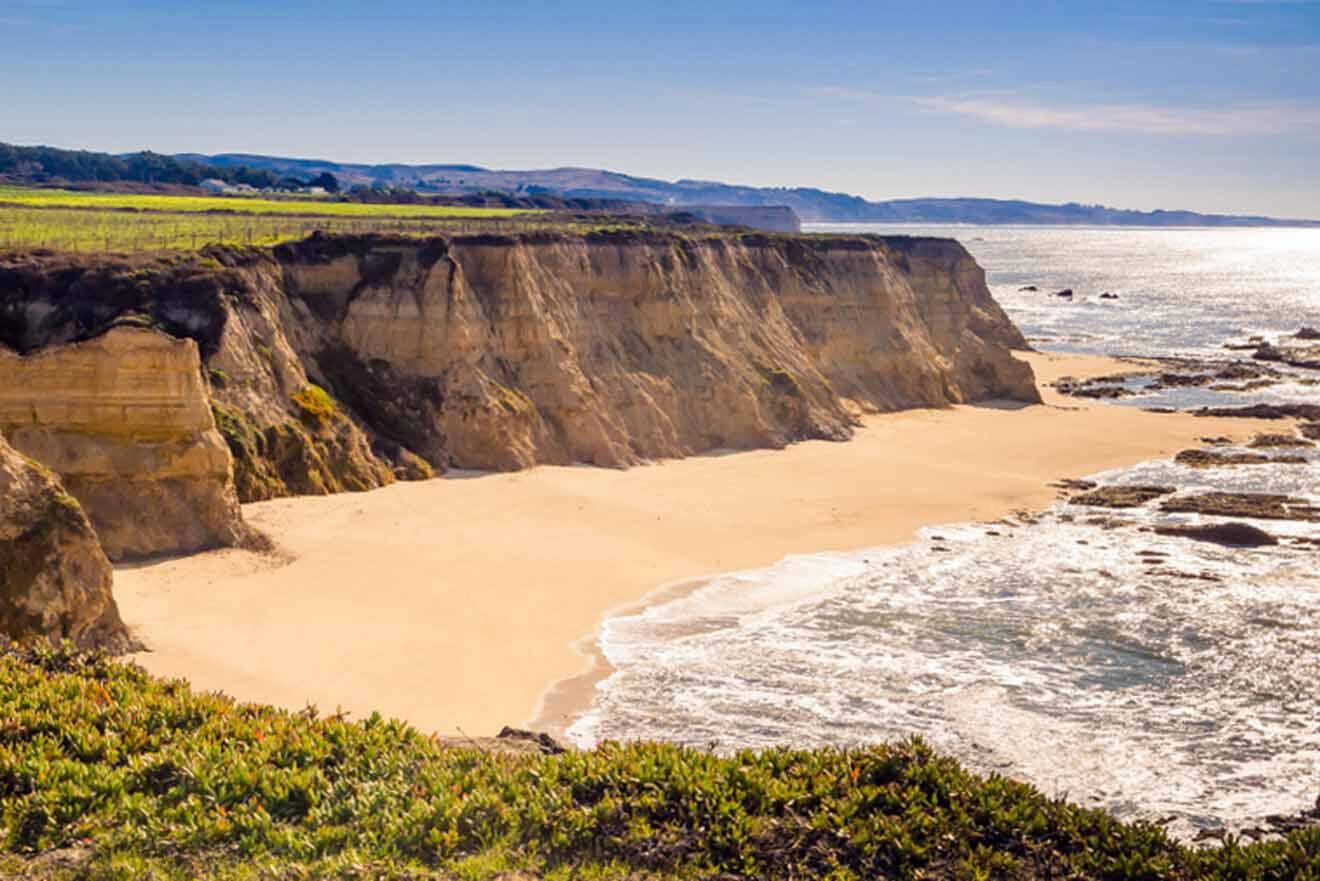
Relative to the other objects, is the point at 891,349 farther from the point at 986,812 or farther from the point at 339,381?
the point at 986,812

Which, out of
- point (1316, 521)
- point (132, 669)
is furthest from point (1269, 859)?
point (1316, 521)

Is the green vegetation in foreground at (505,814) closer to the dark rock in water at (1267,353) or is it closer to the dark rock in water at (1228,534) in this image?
the dark rock in water at (1228,534)

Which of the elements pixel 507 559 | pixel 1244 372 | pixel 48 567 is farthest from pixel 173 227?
pixel 1244 372

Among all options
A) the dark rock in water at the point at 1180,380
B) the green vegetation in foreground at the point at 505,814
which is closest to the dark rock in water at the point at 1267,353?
the dark rock in water at the point at 1180,380

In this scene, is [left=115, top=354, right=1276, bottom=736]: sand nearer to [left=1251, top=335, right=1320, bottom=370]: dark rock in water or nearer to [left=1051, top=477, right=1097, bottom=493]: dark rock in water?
[left=1051, top=477, right=1097, bottom=493]: dark rock in water

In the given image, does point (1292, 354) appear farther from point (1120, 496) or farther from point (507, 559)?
point (507, 559)

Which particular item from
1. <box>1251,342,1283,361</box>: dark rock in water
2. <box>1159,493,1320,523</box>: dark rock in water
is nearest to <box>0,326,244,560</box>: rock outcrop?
<box>1159,493,1320,523</box>: dark rock in water
